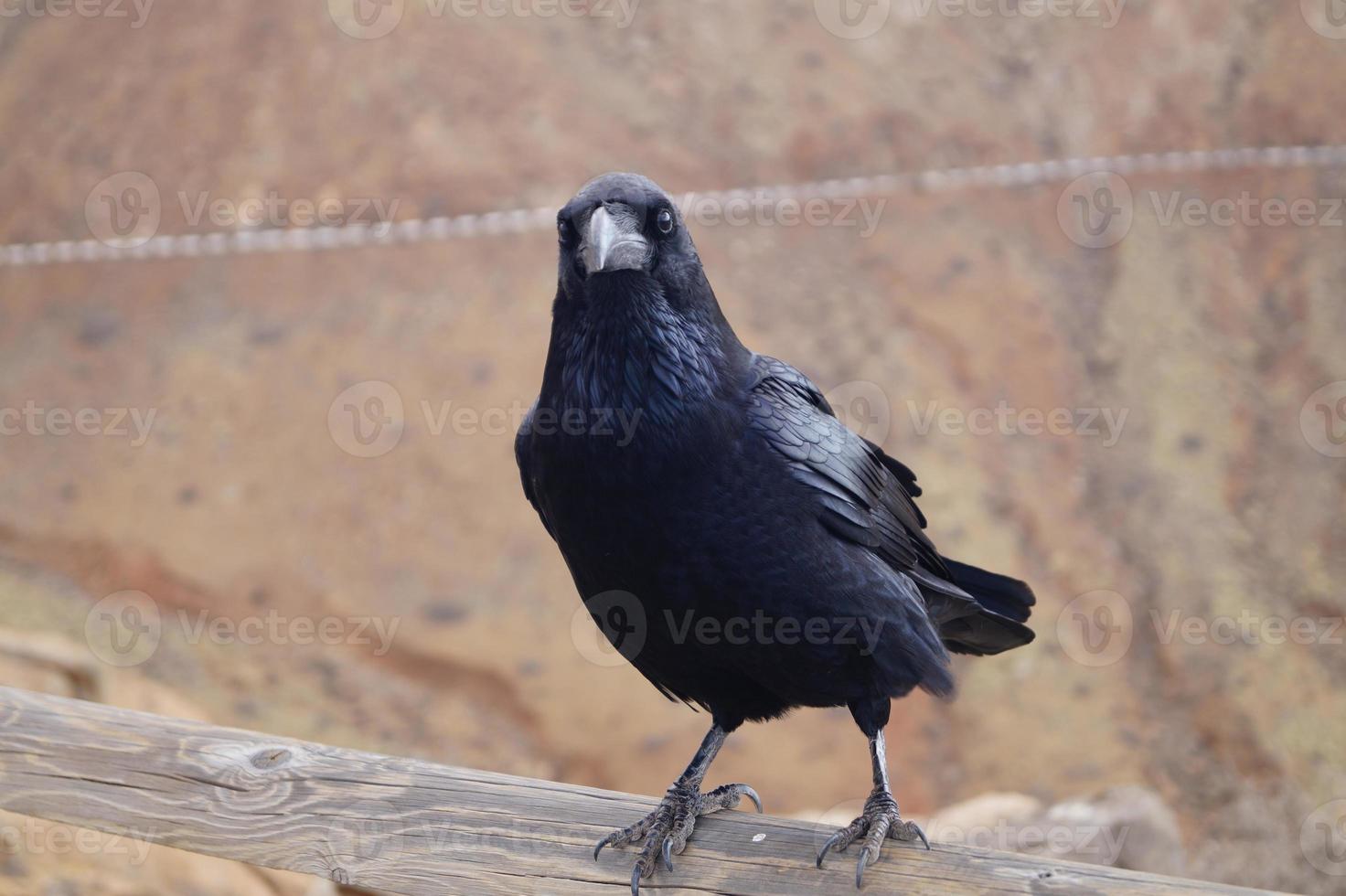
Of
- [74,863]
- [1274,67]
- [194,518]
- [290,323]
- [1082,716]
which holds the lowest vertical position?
[74,863]

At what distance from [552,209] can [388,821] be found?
4319 millimetres

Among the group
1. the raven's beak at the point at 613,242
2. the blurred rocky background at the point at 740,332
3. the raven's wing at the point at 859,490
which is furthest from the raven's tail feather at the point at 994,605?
the blurred rocky background at the point at 740,332

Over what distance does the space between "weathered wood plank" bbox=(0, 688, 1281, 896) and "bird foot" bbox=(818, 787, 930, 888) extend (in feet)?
0.09

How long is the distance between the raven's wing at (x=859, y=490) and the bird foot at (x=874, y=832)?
1.73 ft

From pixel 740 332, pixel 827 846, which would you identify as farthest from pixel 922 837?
pixel 740 332

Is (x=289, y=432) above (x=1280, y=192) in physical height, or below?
below

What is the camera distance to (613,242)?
229 centimetres

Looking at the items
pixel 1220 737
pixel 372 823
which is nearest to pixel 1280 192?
pixel 1220 737

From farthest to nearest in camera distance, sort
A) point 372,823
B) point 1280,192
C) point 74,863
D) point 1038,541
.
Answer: point 1280,192 < point 1038,541 < point 74,863 < point 372,823

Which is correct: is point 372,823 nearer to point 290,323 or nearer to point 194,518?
point 194,518

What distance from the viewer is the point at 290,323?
6324mm

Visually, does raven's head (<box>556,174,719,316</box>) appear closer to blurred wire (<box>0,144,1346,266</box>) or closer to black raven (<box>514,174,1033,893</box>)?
black raven (<box>514,174,1033,893</box>)

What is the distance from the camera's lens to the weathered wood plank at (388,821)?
2479mm

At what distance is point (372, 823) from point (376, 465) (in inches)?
140
